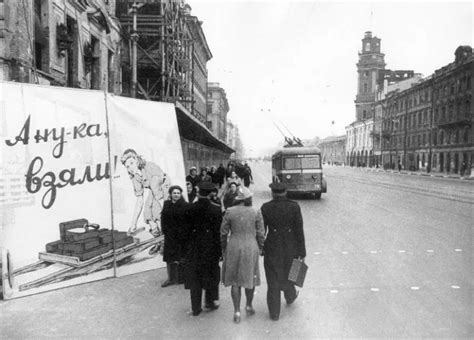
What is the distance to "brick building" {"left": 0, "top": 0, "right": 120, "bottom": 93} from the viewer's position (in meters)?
9.69

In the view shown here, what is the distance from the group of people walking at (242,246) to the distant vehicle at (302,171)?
15367 mm

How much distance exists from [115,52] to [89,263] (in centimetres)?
1337

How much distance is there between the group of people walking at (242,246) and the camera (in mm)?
5176

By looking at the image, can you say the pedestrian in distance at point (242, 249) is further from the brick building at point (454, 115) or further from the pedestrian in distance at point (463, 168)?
the brick building at point (454, 115)

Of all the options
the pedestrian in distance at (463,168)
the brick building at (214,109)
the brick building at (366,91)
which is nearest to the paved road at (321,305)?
the pedestrian in distance at (463,168)

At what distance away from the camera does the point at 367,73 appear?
10569 centimetres

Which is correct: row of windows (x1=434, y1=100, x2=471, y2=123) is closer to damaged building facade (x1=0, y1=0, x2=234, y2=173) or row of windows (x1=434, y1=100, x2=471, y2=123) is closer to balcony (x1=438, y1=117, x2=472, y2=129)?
balcony (x1=438, y1=117, x2=472, y2=129)

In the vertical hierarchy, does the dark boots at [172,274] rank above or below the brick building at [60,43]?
below

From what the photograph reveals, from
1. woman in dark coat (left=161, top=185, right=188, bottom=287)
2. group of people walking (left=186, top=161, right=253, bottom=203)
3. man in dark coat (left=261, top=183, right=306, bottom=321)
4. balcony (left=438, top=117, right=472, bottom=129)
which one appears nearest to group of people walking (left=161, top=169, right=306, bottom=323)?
man in dark coat (left=261, top=183, right=306, bottom=321)

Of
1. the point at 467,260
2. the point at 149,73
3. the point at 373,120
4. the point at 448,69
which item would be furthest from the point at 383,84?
the point at 467,260

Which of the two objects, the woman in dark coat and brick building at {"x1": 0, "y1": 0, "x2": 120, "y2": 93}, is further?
brick building at {"x1": 0, "y1": 0, "x2": 120, "y2": 93}

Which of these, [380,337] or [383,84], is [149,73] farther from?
[383,84]

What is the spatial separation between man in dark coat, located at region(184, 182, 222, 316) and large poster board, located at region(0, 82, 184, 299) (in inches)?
79.7

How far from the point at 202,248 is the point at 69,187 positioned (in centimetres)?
248
